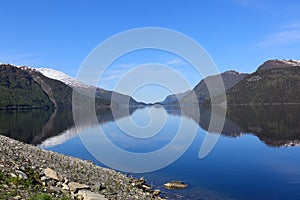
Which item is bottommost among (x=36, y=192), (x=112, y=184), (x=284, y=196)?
(x=284, y=196)

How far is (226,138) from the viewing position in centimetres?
8038

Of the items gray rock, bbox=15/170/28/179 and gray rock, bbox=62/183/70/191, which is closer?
gray rock, bbox=15/170/28/179

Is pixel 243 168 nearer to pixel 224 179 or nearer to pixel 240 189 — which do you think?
pixel 224 179

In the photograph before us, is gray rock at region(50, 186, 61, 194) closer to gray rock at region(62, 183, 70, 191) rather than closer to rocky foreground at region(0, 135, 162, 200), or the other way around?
rocky foreground at region(0, 135, 162, 200)

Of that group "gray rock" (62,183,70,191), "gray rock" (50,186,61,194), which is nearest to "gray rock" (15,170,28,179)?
"gray rock" (50,186,61,194)

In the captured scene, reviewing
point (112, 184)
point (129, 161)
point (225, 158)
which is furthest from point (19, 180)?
point (225, 158)

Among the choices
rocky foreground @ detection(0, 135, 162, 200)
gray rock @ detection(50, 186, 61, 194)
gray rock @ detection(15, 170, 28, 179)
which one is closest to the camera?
rocky foreground @ detection(0, 135, 162, 200)

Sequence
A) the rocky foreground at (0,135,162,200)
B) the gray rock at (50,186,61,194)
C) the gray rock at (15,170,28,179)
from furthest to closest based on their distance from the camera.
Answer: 1. the gray rock at (15,170,28,179)
2. the gray rock at (50,186,61,194)
3. the rocky foreground at (0,135,162,200)

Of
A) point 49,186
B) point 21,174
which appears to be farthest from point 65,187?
point 21,174

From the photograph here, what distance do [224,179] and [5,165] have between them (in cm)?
2632

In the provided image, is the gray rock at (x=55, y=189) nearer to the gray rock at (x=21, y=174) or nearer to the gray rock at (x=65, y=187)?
the gray rock at (x=65, y=187)

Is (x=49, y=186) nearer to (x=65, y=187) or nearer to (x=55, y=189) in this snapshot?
(x=55, y=189)

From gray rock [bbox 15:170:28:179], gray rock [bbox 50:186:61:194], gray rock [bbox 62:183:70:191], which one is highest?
gray rock [bbox 15:170:28:179]

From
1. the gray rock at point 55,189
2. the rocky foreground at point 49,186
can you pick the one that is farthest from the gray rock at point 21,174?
the gray rock at point 55,189
